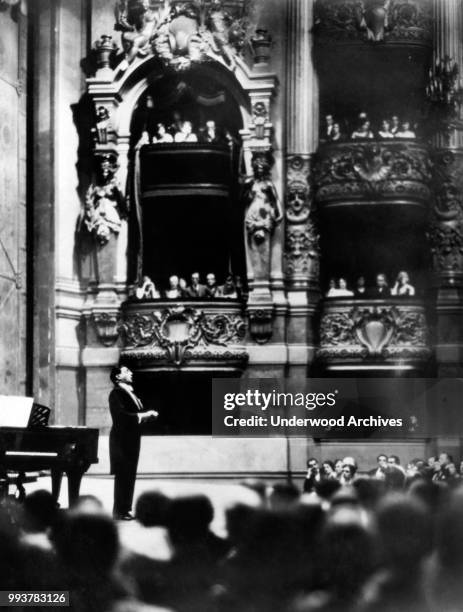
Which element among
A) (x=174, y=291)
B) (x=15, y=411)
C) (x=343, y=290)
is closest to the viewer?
(x=15, y=411)

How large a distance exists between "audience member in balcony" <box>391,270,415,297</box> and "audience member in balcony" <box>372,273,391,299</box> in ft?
0.40

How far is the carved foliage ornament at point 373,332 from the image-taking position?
22656 mm

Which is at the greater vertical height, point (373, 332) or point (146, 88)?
point (146, 88)

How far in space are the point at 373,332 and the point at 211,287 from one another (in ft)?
10.1

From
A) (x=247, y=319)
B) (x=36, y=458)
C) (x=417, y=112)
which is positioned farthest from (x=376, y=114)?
(x=36, y=458)

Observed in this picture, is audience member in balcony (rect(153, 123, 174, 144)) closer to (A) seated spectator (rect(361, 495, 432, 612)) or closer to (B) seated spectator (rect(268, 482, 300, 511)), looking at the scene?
(B) seated spectator (rect(268, 482, 300, 511))

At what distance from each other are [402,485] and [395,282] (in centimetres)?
695

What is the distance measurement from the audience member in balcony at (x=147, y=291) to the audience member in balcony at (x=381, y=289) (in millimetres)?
3998

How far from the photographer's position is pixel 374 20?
23.5 meters

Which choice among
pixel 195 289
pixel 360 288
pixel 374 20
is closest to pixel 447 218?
pixel 360 288

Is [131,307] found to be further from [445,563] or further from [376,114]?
[445,563]

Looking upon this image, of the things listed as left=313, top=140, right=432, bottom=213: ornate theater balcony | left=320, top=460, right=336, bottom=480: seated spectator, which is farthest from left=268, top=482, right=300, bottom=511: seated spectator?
left=313, top=140, right=432, bottom=213: ornate theater balcony

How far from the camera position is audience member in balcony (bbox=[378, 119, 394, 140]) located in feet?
75.7

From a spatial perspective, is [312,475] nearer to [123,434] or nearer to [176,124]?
[123,434]
